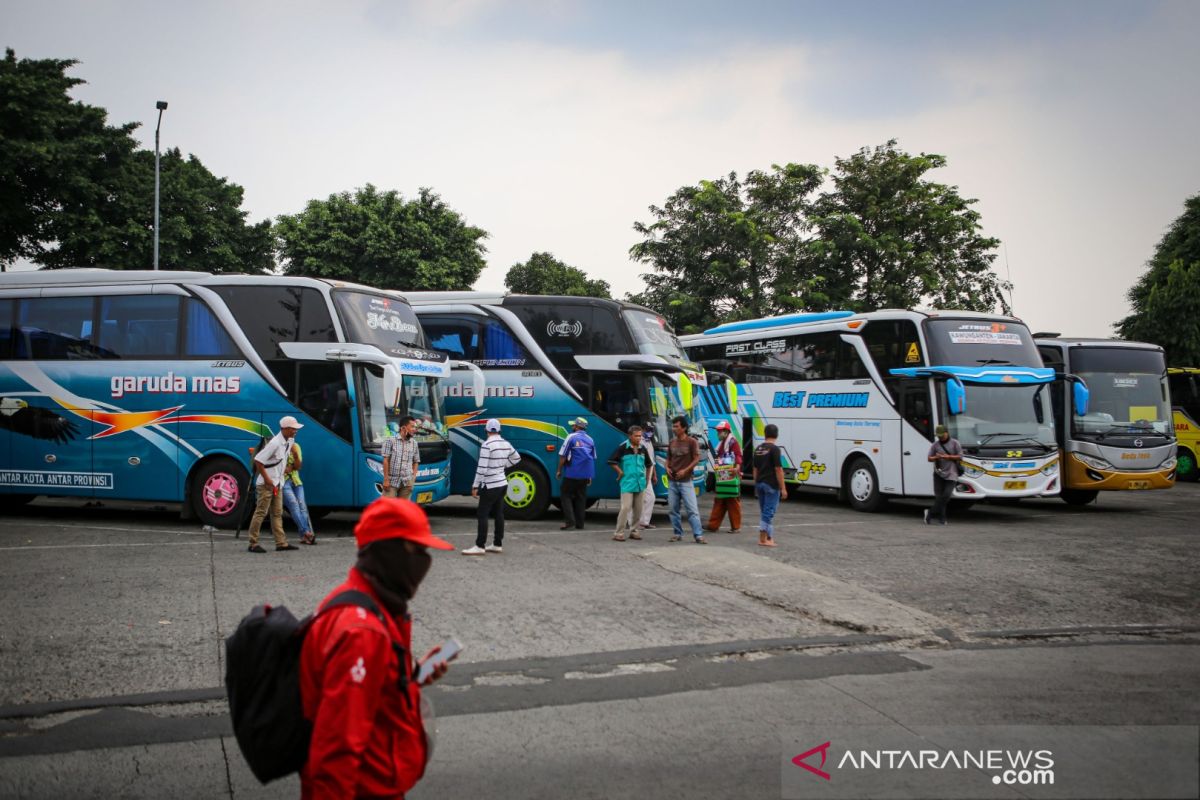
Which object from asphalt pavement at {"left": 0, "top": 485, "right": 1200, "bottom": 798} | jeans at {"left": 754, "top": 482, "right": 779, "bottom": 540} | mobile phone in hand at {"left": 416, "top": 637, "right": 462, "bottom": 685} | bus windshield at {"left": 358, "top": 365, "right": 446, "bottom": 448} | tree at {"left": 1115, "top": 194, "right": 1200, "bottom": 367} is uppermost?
tree at {"left": 1115, "top": 194, "right": 1200, "bottom": 367}

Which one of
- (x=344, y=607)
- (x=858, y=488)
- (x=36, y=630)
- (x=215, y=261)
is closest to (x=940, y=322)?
(x=858, y=488)

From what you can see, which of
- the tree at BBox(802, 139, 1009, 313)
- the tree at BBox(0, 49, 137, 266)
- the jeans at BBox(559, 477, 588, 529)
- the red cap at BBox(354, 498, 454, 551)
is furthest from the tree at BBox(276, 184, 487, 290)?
the red cap at BBox(354, 498, 454, 551)

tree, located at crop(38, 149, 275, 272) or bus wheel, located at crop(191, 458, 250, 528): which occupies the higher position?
tree, located at crop(38, 149, 275, 272)

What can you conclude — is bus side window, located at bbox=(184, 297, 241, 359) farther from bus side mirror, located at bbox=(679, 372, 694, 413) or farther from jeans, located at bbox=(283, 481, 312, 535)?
bus side mirror, located at bbox=(679, 372, 694, 413)

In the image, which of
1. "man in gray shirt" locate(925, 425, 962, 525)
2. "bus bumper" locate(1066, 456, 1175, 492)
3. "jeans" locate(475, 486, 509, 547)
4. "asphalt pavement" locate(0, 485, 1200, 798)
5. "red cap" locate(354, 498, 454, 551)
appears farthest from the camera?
"bus bumper" locate(1066, 456, 1175, 492)

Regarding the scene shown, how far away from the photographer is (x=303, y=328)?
1429 cm

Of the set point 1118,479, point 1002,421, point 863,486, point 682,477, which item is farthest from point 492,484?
point 1118,479

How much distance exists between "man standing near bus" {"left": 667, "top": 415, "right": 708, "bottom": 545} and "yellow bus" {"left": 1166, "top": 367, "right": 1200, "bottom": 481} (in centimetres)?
1873

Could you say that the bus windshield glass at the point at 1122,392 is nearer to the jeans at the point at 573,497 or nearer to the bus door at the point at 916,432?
the bus door at the point at 916,432

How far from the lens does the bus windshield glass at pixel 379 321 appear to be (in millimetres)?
14359

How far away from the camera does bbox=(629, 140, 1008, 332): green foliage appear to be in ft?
109

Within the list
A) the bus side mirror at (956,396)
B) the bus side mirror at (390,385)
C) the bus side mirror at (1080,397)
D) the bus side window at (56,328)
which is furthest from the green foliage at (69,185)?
the bus side mirror at (1080,397)

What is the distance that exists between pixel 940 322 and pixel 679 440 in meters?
6.98

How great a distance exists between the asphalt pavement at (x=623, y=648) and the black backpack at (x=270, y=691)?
2.17m
